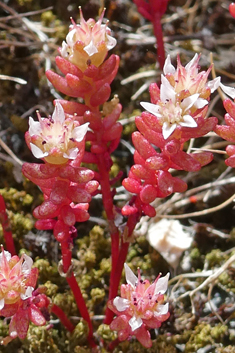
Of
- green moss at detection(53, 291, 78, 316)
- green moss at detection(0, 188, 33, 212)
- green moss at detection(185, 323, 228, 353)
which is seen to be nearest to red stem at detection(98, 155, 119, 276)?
green moss at detection(53, 291, 78, 316)

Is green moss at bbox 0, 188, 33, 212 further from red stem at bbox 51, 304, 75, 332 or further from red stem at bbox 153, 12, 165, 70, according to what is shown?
red stem at bbox 153, 12, 165, 70

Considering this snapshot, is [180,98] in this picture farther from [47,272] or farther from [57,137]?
[47,272]

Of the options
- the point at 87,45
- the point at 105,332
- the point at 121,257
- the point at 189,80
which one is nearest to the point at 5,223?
the point at 121,257

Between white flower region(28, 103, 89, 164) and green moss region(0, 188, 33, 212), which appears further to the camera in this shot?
green moss region(0, 188, 33, 212)

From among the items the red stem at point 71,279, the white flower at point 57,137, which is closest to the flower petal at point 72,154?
the white flower at point 57,137

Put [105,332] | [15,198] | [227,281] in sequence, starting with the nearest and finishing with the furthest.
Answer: [105,332], [227,281], [15,198]

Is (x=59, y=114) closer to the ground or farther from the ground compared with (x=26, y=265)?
farther from the ground
